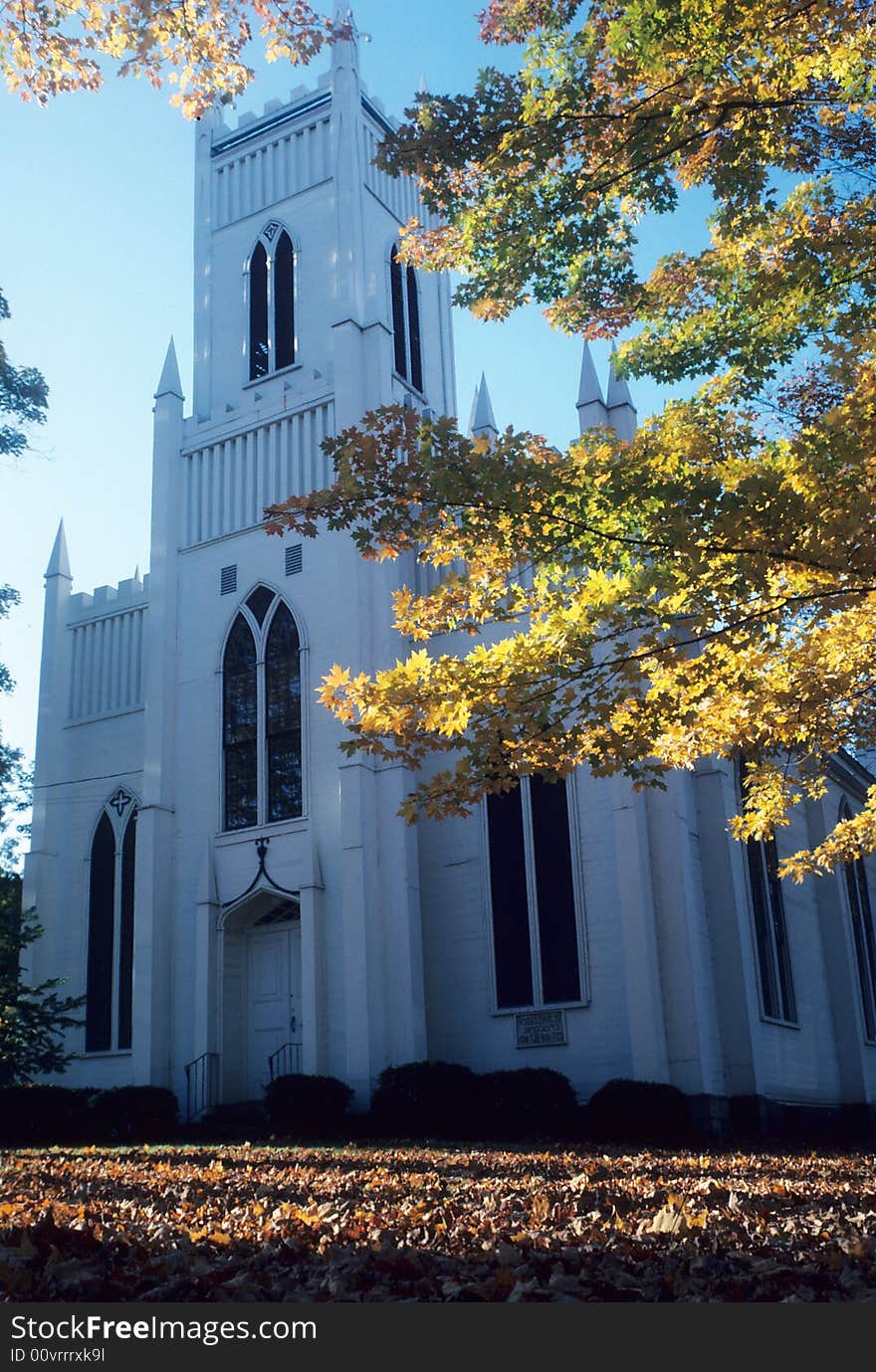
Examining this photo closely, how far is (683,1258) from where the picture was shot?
4.60 m

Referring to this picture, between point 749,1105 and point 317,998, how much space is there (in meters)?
6.66

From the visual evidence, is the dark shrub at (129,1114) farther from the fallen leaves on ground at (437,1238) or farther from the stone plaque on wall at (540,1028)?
the fallen leaves on ground at (437,1238)

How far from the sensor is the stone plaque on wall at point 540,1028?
1842cm

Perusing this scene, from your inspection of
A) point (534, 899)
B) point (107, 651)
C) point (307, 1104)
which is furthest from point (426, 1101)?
point (107, 651)

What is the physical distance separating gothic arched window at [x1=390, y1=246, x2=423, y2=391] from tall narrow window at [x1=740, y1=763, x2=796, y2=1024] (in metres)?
10.6

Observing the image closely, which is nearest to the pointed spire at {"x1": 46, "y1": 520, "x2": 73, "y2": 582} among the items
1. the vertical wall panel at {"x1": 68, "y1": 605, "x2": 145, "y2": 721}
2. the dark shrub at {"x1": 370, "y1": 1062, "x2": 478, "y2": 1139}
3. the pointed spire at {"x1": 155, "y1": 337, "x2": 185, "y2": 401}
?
the vertical wall panel at {"x1": 68, "y1": 605, "x2": 145, "y2": 721}

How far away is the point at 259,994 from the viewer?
68.7ft

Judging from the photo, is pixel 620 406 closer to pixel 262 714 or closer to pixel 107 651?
pixel 262 714

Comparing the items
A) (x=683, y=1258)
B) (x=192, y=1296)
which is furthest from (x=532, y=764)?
(x=192, y=1296)

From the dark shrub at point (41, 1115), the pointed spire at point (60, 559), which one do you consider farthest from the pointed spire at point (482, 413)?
the dark shrub at point (41, 1115)

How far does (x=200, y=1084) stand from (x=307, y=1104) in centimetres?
311

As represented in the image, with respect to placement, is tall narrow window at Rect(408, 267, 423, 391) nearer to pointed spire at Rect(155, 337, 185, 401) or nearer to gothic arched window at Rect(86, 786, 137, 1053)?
pointed spire at Rect(155, 337, 185, 401)

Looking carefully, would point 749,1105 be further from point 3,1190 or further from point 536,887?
point 3,1190

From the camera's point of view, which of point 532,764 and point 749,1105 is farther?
point 749,1105
